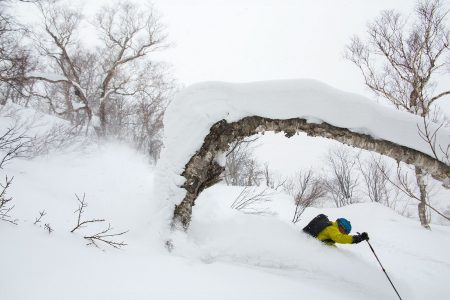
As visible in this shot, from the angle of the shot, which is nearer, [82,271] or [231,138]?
[82,271]

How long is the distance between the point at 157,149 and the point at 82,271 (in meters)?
16.9

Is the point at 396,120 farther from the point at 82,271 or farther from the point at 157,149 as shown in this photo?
the point at 157,149

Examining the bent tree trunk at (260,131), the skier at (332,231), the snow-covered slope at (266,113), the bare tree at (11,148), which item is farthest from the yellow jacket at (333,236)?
the bare tree at (11,148)

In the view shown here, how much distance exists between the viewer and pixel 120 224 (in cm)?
454

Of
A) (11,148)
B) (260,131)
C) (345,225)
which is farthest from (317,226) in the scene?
(11,148)

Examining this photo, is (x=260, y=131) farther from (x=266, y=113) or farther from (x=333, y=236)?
(x=333, y=236)

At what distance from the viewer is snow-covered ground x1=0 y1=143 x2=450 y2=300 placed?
2.64 m

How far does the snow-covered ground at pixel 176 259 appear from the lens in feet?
8.68

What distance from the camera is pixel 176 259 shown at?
3768 mm

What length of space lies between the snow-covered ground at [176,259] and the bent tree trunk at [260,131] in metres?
0.73

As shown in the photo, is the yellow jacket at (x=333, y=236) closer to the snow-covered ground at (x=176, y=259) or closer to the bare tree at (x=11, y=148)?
the snow-covered ground at (x=176, y=259)

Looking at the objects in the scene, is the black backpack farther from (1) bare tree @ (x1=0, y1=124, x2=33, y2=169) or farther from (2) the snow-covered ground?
(1) bare tree @ (x1=0, y1=124, x2=33, y2=169)

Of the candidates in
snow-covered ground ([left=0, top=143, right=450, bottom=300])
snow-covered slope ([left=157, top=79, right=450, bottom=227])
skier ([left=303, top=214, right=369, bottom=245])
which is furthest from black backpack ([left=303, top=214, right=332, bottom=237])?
snow-covered slope ([left=157, top=79, right=450, bottom=227])

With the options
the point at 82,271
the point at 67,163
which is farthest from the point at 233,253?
the point at 67,163
